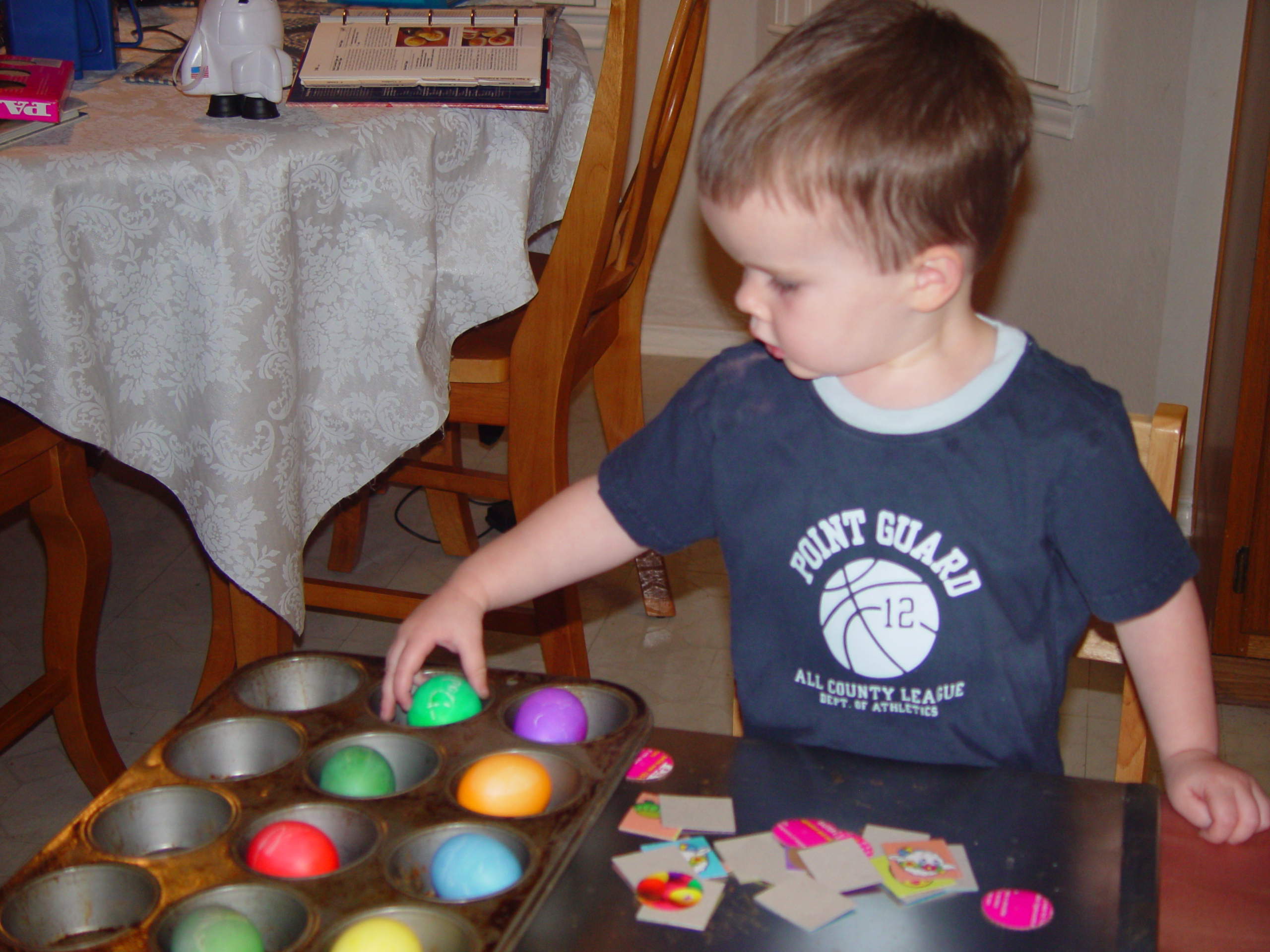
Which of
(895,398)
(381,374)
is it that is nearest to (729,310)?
(381,374)

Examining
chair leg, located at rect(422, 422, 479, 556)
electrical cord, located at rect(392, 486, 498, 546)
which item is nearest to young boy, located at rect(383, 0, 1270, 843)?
chair leg, located at rect(422, 422, 479, 556)

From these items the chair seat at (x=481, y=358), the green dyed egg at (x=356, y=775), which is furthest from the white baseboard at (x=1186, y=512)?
the green dyed egg at (x=356, y=775)

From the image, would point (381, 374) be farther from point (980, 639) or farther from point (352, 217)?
point (980, 639)

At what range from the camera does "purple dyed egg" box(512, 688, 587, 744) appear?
2.18 feet

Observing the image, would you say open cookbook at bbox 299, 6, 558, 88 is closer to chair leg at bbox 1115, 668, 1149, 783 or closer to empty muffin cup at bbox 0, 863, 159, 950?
chair leg at bbox 1115, 668, 1149, 783

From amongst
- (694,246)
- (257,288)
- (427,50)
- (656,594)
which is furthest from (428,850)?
(694,246)

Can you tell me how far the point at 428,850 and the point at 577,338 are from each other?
1.00 m

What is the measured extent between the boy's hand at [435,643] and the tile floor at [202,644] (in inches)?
39.6

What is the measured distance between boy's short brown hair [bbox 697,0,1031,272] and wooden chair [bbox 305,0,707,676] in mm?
772

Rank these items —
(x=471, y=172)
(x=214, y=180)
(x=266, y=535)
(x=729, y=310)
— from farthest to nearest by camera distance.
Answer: (x=729, y=310) < (x=471, y=172) < (x=266, y=535) < (x=214, y=180)

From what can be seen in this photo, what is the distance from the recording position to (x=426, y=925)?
1.78 ft

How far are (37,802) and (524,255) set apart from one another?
929 mm

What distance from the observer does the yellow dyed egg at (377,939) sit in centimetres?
52

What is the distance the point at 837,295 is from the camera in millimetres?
682
